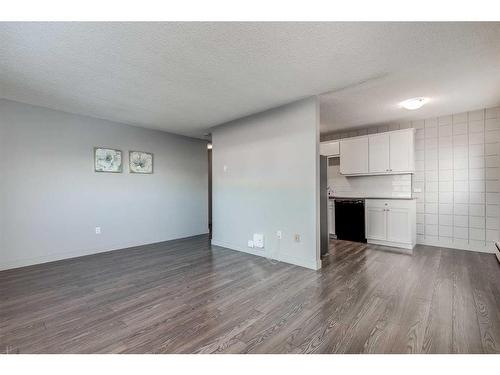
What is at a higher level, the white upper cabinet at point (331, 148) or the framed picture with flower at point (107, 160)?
the white upper cabinet at point (331, 148)

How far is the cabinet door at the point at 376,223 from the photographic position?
14.6 ft

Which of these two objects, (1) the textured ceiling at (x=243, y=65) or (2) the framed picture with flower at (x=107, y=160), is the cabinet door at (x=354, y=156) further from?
(2) the framed picture with flower at (x=107, y=160)

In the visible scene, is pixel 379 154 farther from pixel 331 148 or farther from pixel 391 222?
pixel 391 222

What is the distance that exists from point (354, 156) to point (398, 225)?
162cm

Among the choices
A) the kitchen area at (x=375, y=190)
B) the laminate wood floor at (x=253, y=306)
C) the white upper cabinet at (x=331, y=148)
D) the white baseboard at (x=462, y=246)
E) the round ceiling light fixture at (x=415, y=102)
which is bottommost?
the laminate wood floor at (x=253, y=306)

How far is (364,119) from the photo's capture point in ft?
14.5

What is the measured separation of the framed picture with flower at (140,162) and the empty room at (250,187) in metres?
0.03

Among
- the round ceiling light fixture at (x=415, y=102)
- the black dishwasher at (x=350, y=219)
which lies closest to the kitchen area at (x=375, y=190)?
the black dishwasher at (x=350, y=219)

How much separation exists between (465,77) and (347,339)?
127 inches

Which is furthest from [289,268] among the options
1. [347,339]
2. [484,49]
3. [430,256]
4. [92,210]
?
[92,210]

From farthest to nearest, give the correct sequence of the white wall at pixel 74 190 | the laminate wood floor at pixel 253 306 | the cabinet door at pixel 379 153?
the cabinet door at pixel 379 153 < the white wall at pixel 74 190 < the laminate wood floor at pixel 253 306

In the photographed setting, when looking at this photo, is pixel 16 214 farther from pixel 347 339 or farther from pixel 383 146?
pixel 383 146

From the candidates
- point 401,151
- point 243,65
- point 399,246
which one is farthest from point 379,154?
point 243,65

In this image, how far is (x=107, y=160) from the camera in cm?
432
